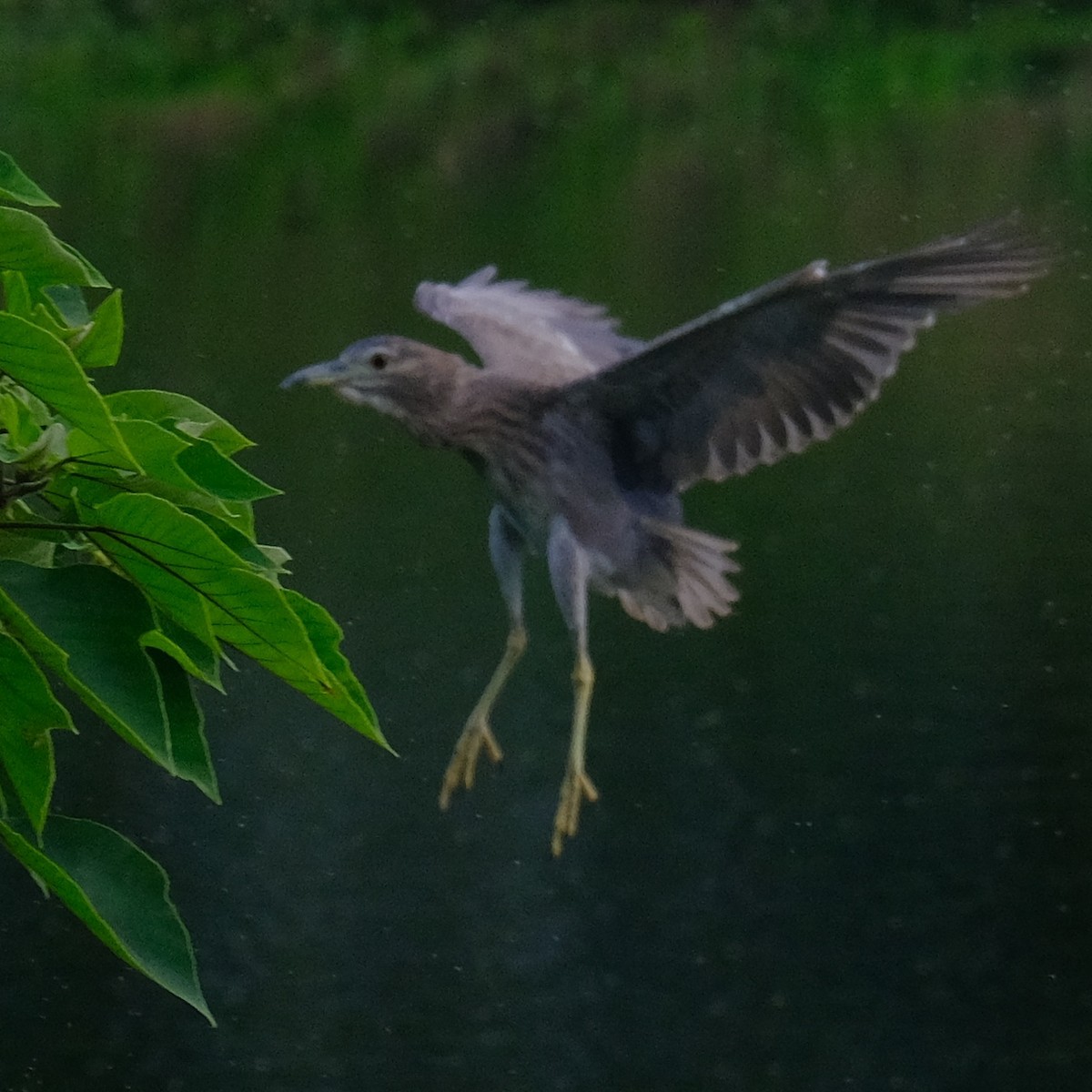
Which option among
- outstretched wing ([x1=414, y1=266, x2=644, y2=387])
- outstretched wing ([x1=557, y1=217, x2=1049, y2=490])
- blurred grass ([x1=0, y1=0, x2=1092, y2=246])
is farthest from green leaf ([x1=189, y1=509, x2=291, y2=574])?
blurred grass ([x1=0, y1=0, x2=1092, y2=246])

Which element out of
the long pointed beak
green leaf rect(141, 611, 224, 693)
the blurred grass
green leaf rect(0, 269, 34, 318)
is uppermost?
green leaf rect(0, 269, 34, 318)

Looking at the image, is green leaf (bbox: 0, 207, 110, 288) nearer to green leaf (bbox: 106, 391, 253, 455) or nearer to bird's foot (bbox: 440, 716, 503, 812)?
green leaf (bbox: 106, 391, 253, 455)

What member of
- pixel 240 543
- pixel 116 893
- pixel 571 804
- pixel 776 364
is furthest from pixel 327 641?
pixel 776 364

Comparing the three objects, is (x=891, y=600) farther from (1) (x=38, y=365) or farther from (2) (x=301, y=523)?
(1) (x=38, y=365)

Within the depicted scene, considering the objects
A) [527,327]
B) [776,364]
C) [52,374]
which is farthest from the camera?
[527,327]

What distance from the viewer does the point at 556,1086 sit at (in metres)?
12.2

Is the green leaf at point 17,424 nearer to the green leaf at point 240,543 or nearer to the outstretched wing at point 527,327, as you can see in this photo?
the green leaf at point 240,543

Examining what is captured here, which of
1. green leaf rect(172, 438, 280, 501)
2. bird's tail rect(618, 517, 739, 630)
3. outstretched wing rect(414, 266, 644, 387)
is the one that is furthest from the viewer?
outstretched wing rect(414, 266, 644, 387)

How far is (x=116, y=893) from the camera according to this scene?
1.27 m

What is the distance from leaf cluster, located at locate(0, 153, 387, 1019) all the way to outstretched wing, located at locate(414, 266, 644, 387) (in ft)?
8.92

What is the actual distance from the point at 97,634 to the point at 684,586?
9.55ft

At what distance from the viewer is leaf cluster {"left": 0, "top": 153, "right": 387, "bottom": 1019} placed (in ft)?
3.96

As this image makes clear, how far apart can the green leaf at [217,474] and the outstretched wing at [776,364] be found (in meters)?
2.17

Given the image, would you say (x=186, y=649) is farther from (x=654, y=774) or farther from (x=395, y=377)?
(x=654, y=774)
